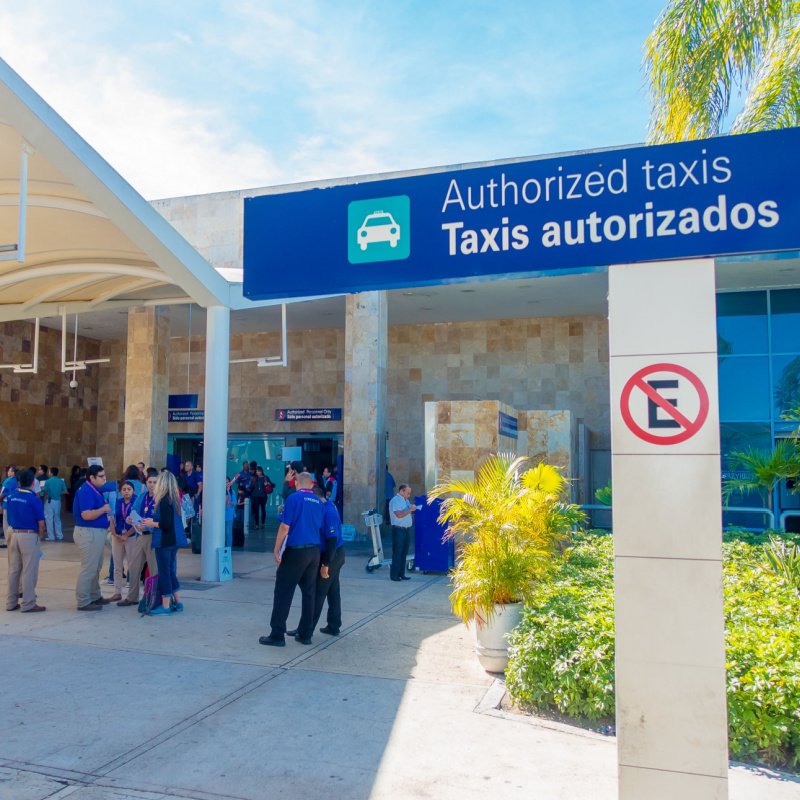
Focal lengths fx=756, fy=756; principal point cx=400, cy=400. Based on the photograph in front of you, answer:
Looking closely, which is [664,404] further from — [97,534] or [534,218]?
[97,534]

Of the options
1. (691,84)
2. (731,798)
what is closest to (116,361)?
(691,84)

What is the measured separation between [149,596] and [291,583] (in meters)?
2.42

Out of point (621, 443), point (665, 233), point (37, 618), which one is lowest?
point (37, 618)

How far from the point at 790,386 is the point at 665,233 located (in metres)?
18.0

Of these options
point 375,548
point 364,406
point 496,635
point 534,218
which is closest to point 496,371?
point 364,406

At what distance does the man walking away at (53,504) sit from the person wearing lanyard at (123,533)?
837 centimetres

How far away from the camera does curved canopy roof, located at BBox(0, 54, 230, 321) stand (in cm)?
855

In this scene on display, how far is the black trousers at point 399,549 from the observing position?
1148cm

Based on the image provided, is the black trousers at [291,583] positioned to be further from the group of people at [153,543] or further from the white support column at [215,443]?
the white support column at [215,443]

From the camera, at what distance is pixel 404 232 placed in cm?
385

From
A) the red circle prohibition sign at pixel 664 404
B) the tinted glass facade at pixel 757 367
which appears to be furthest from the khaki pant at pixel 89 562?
the tinted glass facade at pixel 757 367

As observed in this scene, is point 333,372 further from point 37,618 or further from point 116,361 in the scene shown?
point 37,618

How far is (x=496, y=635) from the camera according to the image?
6.72m

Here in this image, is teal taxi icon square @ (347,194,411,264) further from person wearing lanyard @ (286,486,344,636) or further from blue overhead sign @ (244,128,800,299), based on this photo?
person wearing lanyard @ (286,486,344,636)
